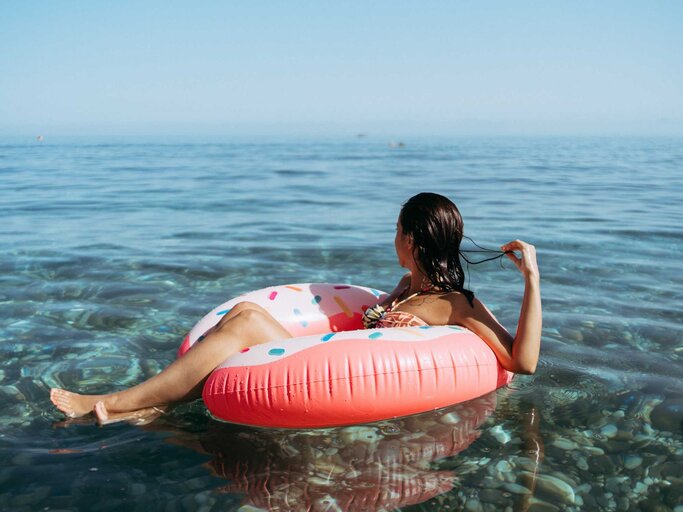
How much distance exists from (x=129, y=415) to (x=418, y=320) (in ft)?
4.84

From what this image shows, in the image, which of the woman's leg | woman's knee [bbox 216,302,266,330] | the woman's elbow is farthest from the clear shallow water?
woman's knee [bbox 216,302,266,330]

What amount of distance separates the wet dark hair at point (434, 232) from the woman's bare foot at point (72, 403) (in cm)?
169

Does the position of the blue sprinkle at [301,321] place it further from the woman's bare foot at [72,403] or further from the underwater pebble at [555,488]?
the underwater pebble at [555,488]

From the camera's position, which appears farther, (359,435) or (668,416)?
(668,416)

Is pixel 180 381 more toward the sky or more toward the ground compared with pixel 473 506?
more toward the sky

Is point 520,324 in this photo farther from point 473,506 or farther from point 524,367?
point 473,506

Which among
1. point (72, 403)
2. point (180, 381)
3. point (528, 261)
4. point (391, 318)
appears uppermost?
point (528, 261)

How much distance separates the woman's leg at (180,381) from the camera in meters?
3.25

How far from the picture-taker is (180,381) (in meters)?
3.24

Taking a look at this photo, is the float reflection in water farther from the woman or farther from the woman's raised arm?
the woman's raised arm

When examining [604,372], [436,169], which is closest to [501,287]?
[604,372]

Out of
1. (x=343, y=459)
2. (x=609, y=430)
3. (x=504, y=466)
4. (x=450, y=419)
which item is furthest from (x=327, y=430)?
(x=609, y=430)

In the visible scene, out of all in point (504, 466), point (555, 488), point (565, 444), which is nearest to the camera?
point (555, 488)

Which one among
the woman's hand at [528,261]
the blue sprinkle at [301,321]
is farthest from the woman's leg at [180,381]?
the woman's hand at [528,261]
